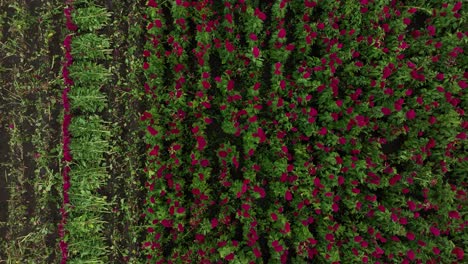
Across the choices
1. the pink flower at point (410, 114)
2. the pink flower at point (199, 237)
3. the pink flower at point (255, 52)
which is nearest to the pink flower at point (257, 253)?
the pink flower at point (199, 237)

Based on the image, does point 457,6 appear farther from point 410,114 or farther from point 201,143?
point 201,143

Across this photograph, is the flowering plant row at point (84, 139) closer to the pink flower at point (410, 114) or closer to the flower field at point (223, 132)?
the flower field at point (223, 132)

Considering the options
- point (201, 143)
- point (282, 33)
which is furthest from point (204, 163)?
point (282, 33)

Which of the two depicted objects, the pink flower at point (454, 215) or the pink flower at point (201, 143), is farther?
the pink flower at point (454, 215)

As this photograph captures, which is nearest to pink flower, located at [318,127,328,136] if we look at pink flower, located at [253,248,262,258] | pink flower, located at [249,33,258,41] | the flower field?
the flower field

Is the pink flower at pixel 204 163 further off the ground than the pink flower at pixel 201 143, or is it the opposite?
the pink flower at pixel 201 143

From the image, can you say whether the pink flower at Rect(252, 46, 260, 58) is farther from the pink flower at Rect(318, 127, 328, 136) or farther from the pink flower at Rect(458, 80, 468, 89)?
the pink flower at Rect(458, 80, 468, 89)

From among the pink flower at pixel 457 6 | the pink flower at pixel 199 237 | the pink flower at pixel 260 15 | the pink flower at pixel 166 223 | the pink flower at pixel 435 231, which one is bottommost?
the pink flower at pixel 199 237
